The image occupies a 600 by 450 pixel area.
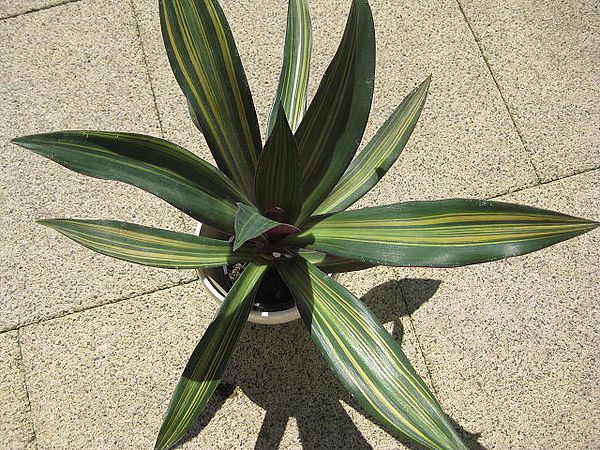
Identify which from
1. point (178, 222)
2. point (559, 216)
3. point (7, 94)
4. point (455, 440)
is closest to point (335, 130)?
point (559, 216)

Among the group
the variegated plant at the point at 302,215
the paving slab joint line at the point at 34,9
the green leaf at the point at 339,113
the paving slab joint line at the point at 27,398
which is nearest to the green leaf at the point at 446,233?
the variegated plant at the point at 302,215

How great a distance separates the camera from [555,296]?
1.89 metres

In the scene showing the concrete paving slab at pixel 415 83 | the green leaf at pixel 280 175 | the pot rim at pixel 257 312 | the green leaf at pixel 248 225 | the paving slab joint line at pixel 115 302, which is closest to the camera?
the green leaf at pixel 248 225

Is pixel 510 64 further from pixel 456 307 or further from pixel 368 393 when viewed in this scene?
pixel 368 393

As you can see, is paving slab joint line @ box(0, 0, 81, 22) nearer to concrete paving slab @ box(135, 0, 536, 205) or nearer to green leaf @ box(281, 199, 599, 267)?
concrete paving slab @ box(135, 0, 536, 205)

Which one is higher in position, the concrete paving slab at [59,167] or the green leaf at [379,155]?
the green leaf at [379,155]

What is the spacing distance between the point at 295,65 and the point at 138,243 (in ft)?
1.67

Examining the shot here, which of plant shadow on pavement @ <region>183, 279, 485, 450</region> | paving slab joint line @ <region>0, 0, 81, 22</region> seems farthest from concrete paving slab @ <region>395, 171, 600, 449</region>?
paving slab joint line @ <region>0, 0, 81, 22</region>

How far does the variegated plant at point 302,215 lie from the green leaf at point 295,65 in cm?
14

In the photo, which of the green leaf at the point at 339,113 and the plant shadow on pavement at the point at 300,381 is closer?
the green leaf at the point at 339,113

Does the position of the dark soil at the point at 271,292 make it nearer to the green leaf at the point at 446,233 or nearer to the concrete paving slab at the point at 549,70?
the green leaf at the point at 446,233

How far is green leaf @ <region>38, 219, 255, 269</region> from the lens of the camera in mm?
1240

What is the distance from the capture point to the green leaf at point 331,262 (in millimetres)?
1378

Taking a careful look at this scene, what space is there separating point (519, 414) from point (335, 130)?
94 cm
